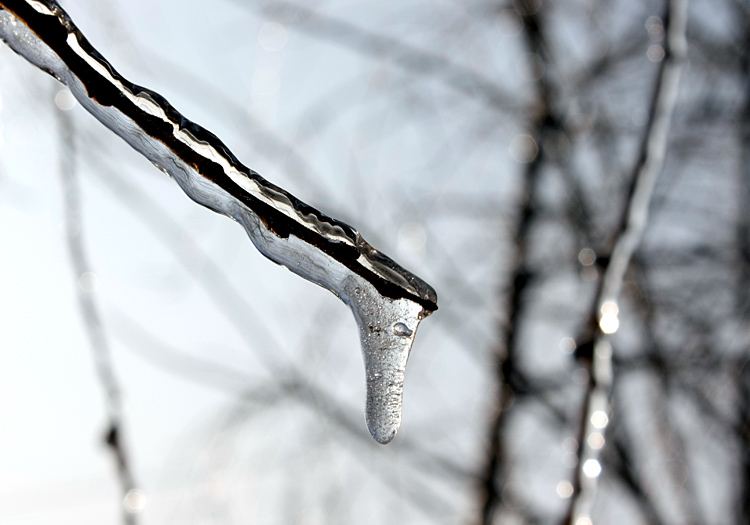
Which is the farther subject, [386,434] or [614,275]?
[614,275]

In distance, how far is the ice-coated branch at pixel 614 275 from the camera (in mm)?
485

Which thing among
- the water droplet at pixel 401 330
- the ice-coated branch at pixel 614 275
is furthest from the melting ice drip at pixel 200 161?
the ice-coated branch at pixel 614 275

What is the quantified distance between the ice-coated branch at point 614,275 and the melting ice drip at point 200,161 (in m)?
0.32

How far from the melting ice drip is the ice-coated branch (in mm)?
319

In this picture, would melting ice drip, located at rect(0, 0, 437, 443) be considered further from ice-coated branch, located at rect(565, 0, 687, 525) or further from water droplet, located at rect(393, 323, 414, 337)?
ice-coated branch, located at rect(565, 0, 687, 525)

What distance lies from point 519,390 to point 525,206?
0.51m

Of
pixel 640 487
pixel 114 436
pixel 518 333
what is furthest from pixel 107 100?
pixel 518 333


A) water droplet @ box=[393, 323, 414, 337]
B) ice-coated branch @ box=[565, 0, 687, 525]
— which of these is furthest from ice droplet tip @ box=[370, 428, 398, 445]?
ice-coated branch @ box=[565, 0, 687, 525]

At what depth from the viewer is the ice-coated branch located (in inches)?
19.1

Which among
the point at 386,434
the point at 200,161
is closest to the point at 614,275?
the point at 386,434

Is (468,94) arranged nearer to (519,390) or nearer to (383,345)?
(519,390)

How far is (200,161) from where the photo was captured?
22cm

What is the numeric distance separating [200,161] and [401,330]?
0.39ft

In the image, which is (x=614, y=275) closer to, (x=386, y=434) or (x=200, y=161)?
(x=386, y=434)
